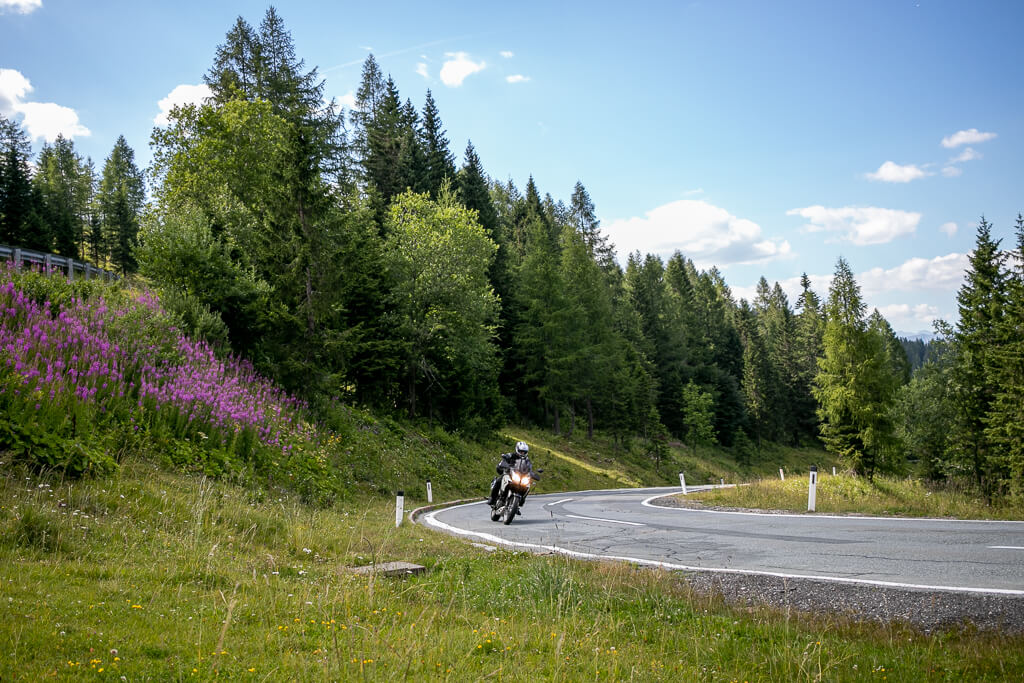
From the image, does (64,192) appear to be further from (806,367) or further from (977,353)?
(806,367)

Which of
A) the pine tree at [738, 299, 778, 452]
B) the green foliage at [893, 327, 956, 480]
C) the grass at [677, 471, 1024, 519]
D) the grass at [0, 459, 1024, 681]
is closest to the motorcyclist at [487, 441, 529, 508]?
the grass at [0, 459, 1024, 681]

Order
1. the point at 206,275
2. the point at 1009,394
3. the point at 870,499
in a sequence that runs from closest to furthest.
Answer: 1. the point at 870,499
2. the point at 206,275
3. the point at 1009,394

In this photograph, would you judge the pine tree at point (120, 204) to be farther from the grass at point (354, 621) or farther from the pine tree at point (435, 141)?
the grass at point (354, 621)

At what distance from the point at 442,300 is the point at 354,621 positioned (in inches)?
1059

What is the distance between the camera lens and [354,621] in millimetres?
5109

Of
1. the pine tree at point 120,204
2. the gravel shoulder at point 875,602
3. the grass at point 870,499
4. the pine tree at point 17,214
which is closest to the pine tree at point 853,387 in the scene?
the grass at point 870,499

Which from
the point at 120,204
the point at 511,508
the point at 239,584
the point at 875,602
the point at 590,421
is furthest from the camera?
the point at 120,204

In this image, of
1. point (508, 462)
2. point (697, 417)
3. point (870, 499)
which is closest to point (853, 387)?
point (697, 417)

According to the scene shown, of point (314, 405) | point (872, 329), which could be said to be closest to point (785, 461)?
point (872, 329)

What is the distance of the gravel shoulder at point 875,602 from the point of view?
5535mm

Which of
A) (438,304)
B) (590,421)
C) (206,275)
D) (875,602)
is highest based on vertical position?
(438,304)

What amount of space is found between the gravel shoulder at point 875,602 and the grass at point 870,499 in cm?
712

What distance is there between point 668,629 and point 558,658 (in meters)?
1.55

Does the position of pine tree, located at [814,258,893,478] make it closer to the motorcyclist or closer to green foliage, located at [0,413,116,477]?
the motorcyclist
